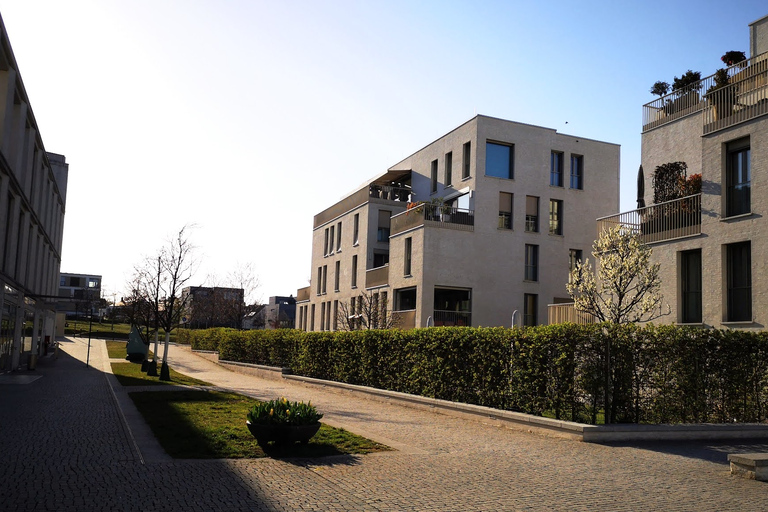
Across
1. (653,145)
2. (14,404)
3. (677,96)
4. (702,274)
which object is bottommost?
(14,404)

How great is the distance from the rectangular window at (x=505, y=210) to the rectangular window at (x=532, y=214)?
98cm

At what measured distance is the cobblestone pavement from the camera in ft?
23.0

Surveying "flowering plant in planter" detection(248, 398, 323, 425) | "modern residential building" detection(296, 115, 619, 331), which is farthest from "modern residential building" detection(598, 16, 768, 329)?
"flowering plant in planter" detection(248, 398, 323, 425)

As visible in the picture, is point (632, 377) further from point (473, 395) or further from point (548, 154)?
point (548, 154)

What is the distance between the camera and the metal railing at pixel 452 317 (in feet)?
108

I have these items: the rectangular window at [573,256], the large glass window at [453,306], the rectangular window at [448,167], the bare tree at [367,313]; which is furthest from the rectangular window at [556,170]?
the bare tree at [367,313]

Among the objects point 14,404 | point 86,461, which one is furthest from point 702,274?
point 14,404

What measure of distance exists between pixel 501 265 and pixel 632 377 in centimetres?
2189

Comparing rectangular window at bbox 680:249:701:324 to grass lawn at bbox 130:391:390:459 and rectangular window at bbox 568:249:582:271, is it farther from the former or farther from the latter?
rectangular window at bbox 568:249:582:271

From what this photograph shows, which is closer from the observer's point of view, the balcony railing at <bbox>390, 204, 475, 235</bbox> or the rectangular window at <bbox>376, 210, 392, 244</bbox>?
the balcony railing at <bbox>390, 204, 475, 235</bbox>

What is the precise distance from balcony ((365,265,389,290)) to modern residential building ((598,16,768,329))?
650 inches

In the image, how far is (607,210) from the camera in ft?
122

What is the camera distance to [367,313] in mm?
34594

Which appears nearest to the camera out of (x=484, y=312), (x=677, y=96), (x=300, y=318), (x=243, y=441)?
(x=243, y=441)
